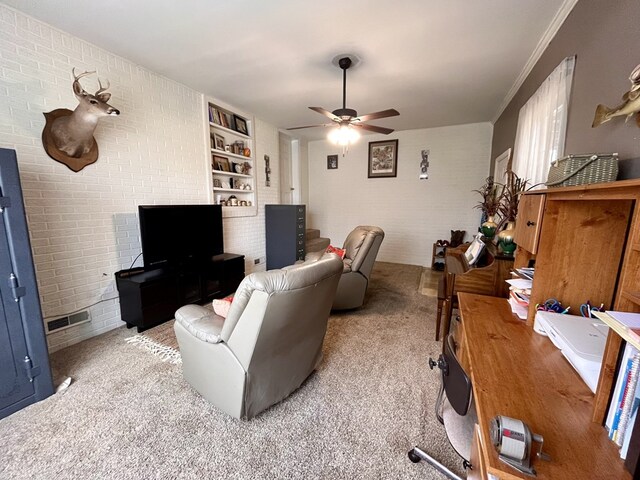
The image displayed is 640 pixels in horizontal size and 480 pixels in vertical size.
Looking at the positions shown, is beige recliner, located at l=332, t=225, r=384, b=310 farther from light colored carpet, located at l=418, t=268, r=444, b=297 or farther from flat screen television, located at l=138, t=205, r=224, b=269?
flat screen television, located at l=138, t=205, r=224, b=269

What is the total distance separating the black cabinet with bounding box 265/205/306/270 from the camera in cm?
443

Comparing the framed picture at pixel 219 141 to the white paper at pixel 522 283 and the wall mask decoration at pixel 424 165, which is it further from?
the white paper at pixel 522 283

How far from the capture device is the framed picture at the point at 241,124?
406cm

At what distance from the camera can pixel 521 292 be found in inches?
54.8

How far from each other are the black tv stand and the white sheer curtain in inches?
136

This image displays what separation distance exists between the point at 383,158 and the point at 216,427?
5.01 metres

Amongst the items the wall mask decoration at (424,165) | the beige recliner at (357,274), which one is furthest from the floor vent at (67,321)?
the wall mask decoration at (424,165)

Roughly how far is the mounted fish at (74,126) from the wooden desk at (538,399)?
2965mm

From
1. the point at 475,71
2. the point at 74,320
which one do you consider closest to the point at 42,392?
the point at 74,320

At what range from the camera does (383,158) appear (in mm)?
5246

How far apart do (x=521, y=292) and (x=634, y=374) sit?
33.3 inches

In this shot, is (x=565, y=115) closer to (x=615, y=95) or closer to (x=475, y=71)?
(x=615, y=95)

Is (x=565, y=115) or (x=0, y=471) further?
(x=565, y=115)

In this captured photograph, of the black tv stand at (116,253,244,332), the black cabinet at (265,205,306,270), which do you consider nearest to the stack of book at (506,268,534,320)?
the black tv stand at (116,253,244,332)
